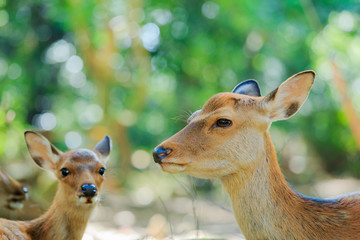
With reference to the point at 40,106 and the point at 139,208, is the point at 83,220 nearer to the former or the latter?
the point at 139,208

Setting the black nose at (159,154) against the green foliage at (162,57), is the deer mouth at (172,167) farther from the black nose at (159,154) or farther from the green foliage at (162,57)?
the green foliage at (162,57)

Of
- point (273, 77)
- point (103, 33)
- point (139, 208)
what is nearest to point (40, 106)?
point (103, 33)

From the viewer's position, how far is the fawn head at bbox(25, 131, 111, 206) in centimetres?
267

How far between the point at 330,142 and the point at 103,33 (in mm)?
7096

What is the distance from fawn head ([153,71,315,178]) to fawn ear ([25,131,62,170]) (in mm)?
1071

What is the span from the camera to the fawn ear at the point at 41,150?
292 centimetres

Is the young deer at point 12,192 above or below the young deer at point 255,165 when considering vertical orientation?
below

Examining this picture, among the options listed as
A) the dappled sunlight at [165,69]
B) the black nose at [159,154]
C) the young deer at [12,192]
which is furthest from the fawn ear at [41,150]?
the dappled sunlight at [165,69]

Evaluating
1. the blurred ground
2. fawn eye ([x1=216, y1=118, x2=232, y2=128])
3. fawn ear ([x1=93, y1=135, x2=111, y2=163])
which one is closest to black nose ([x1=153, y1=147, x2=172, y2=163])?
fawn eye ([x1=216, y1=118, x2=232, y2=128])

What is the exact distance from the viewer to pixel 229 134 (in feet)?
7.63

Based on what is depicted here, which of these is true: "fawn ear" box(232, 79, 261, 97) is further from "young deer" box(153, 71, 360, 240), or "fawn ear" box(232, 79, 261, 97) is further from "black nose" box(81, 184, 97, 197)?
"black nose" box(81, 184, 97, 197)

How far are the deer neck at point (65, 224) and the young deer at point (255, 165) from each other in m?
0.87

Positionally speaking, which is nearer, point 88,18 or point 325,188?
point 88,18

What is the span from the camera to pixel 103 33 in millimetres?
9867
